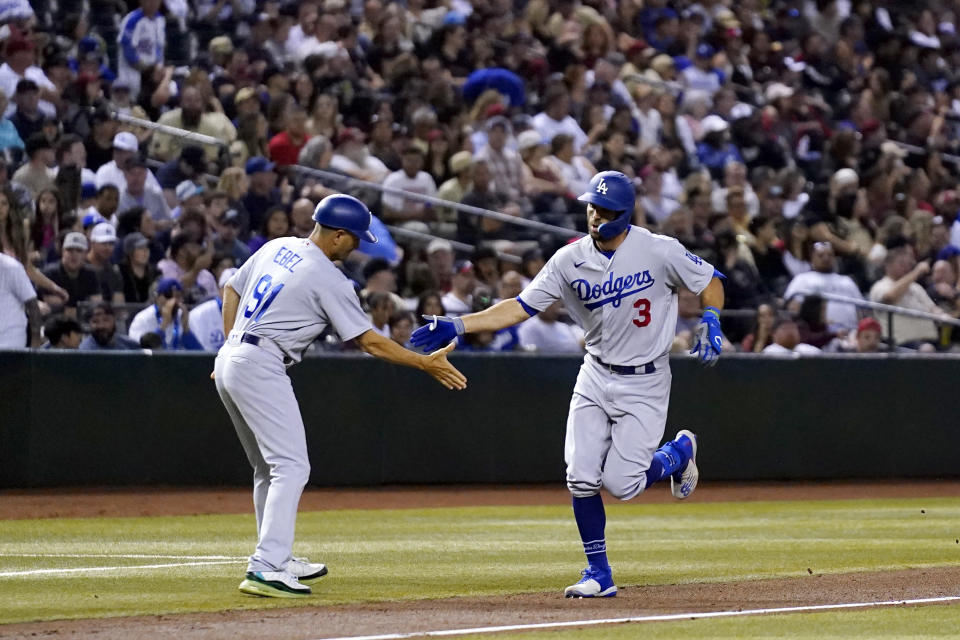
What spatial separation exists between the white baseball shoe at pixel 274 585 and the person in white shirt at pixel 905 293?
1145 cm

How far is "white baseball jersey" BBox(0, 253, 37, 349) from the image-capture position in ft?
43.9

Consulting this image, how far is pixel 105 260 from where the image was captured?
A: 14516mm

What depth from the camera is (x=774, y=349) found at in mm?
17141

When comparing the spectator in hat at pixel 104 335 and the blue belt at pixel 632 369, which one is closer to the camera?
the blue belt at pixel 632 369

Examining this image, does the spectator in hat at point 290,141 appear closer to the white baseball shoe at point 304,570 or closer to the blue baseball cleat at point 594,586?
the white baseball shoe at point 304,570

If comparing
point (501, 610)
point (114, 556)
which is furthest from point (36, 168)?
point (501, 610)

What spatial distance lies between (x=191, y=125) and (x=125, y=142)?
1.40 m

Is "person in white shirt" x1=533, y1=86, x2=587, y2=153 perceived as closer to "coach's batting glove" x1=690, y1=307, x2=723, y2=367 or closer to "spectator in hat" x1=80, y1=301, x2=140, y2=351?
"spectator in hat" x1=80, y1=301, x2=140, y2=351

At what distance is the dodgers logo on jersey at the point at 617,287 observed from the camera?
8219 mm

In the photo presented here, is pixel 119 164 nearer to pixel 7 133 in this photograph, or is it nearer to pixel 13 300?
pixel 7 133

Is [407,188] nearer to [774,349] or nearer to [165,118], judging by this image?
[165,118]

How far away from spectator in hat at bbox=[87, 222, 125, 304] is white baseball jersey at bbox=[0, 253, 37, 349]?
82 cm

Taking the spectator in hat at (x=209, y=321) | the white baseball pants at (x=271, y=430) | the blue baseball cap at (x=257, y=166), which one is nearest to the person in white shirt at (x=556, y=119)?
the blue baseball cap at (x=257, y=166)

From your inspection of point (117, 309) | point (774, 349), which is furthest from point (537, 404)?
point (117, 309)
